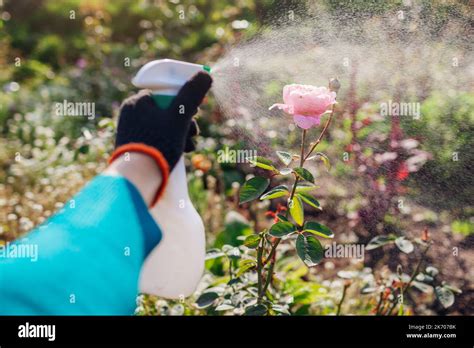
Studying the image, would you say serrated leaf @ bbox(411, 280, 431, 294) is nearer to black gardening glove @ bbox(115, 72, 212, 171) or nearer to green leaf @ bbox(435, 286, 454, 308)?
green leaf @ bbox(435, 286, 454, 308)

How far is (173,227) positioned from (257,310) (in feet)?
1.14

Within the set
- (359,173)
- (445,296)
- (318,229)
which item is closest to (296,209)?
(318,229)

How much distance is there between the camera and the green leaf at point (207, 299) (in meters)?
1.97

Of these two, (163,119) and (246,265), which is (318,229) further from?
(163,119)

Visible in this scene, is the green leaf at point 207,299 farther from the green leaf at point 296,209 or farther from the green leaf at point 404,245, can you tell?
the green leaf at point 404,245

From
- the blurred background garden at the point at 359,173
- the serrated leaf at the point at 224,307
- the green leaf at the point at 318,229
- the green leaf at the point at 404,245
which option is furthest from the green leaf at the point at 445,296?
the serrated leaf at the point at 224,307

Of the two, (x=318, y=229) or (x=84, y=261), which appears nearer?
(x=84, y=261)

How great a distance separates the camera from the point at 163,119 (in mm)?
1833

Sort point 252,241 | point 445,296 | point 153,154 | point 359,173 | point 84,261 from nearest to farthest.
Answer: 1. point 84,261
2. point 153,154
3. point 252,241
4. point 445,296
5. point 359,173

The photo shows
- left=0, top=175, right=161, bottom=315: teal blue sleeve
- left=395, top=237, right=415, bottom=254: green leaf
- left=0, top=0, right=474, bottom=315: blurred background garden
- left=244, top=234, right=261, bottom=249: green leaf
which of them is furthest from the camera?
left=0, top=0, right=474, bottom=315: blurred background garden

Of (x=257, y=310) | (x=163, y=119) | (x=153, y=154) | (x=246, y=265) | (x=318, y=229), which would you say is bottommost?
(x=257, y=310)

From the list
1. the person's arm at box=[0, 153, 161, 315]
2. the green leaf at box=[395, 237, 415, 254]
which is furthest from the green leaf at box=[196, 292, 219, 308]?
the green leaf at box=[395, 237, 415, 254]

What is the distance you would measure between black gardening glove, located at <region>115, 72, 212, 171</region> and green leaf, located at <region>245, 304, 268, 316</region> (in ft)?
1.55

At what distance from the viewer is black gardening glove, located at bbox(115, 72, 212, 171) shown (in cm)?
182
